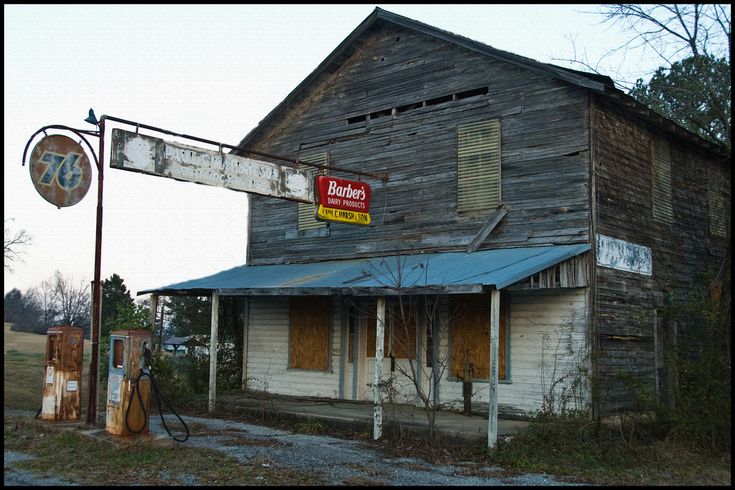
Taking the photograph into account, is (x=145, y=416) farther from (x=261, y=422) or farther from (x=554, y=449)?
(x=554, y=449)

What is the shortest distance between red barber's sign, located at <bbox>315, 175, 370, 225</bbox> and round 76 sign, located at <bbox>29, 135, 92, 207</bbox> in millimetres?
3876

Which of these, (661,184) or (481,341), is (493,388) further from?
(661,184)

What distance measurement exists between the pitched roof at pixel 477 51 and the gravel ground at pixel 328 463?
21.6 feet

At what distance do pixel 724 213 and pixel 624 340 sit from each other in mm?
5286

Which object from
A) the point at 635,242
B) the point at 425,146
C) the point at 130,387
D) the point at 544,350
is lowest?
the point at 130,387

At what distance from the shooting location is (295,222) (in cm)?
1686

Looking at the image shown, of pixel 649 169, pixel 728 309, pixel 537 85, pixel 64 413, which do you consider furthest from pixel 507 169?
pixel 64 413

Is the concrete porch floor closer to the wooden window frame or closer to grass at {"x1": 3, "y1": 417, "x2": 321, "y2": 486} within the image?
the wooden window frame

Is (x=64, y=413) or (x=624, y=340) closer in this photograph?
(x=64, y=413)

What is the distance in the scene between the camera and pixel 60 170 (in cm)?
1085

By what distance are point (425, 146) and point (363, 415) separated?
5.32 metres

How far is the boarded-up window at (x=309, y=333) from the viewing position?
1598cm

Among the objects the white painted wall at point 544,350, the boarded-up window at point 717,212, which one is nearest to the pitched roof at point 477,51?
the boarded-up window at point 717,212

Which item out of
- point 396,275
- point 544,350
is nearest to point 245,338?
point 396,275
